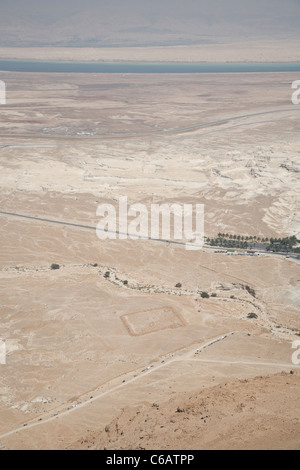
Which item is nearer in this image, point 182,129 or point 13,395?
point 13,395

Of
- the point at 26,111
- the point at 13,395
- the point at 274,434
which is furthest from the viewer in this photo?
the point at 26,111

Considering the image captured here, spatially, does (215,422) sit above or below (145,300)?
→ above

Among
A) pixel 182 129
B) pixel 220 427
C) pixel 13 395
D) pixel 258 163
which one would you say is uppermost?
pixel 182 129

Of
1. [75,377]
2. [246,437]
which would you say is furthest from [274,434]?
[75,377]

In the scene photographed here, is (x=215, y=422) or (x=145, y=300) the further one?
(x=145, y=300)

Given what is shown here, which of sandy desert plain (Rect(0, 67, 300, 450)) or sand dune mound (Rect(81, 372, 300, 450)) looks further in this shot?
sandy desert plain (Rect(0, 67, 300, 450))

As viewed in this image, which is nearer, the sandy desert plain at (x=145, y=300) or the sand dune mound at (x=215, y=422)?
the sand dune mound at (x=215, y=422)

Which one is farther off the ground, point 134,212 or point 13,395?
point 134,212

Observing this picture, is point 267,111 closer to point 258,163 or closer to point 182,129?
point 182,129
